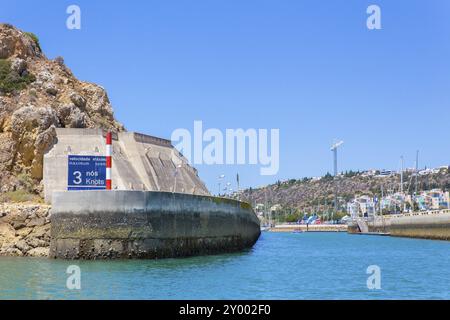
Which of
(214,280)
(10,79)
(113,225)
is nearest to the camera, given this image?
(214,280)

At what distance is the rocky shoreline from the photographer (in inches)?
1597

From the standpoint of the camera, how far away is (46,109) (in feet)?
170

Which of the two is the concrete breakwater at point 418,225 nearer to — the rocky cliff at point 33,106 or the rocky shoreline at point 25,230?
the rocky cliff at point 33,106

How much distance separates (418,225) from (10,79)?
2382 inches

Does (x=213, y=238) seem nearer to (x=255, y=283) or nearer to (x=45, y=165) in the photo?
(x=45, y=165)

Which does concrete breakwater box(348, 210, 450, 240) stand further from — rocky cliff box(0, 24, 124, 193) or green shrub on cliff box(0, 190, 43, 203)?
green shrub on cliff box(0, 190, 43, 203)

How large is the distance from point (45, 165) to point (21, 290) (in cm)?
2460

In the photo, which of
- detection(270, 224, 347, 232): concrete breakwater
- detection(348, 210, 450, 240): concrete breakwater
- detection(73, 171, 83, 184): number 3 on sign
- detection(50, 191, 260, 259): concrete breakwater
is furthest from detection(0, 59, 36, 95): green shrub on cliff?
detection(270, 224, 347, 232): concrete breakwater

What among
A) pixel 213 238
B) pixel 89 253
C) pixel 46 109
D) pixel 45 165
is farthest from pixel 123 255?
pixel 46 109

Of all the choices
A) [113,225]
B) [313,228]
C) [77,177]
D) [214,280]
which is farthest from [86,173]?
[313,228]

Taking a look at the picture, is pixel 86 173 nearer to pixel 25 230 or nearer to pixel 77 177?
pixel 77 177

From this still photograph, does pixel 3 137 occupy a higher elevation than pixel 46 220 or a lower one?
higher

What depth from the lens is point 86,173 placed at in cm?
4122
